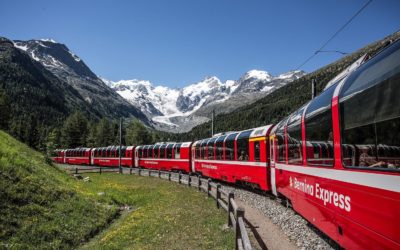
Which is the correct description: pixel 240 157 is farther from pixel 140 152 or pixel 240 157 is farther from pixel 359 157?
pixel 140 152

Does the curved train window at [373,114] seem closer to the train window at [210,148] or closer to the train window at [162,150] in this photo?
the train window at [210,148]

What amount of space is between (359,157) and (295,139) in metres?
5.56

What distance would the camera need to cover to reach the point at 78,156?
76312 millimetres

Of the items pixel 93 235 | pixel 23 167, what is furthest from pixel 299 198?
pixel 23 167

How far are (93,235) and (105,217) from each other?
2.44 m

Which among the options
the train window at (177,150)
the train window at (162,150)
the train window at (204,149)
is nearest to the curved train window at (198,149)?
the train window at (204,149)

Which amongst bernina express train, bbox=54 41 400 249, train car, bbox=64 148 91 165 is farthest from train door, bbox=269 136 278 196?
train car, bbox=64 148 91 165

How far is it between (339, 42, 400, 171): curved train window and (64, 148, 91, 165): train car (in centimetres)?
6915

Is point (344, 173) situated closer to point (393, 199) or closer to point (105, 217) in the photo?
point (393, 199)

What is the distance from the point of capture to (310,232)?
11.2m

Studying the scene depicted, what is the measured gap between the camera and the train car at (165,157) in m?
39.7

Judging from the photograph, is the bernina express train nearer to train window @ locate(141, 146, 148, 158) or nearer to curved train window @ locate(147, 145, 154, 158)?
curved train window @ locate(147, 145, 154, 158)

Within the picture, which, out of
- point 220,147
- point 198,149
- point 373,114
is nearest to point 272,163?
point 220,147

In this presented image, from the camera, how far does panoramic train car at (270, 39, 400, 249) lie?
523 centimetres
